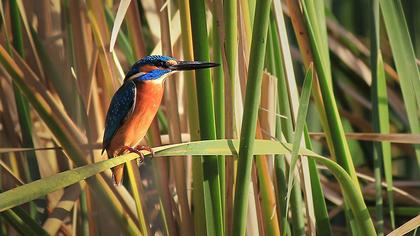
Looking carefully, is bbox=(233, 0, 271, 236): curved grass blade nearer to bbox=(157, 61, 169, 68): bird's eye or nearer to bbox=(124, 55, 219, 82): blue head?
bbox=(124, 55, 219, 82): blue head

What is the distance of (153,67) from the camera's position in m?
1.90

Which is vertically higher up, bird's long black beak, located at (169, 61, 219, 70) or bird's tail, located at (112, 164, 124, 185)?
bird's long black beak, located at (169, 61, 219, 70)

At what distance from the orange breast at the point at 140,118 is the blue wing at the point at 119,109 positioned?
2 cm

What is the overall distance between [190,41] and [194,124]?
6.9 inches

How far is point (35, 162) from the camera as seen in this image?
219 centimetres

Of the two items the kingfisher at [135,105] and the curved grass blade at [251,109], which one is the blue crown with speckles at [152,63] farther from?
the curved grass blade at [251,109]

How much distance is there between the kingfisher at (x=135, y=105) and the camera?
1.84 m

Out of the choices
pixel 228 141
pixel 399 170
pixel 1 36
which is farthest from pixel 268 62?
pixel 399 170

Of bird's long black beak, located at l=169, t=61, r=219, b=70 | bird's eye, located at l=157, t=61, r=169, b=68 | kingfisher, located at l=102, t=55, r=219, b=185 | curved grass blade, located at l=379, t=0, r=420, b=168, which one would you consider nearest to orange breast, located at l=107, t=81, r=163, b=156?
kingfisher, located at l=102, t=55, r=219, b=185

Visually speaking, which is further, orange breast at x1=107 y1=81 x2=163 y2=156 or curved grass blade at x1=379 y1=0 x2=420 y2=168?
orange breast at x1=107 y1=81 x2=163 y2=156

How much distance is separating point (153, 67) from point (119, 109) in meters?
0.13

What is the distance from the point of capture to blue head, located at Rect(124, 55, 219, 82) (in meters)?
1.76

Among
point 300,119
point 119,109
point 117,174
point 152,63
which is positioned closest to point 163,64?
point 152,63

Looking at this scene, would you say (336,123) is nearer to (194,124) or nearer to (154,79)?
(194,124)
